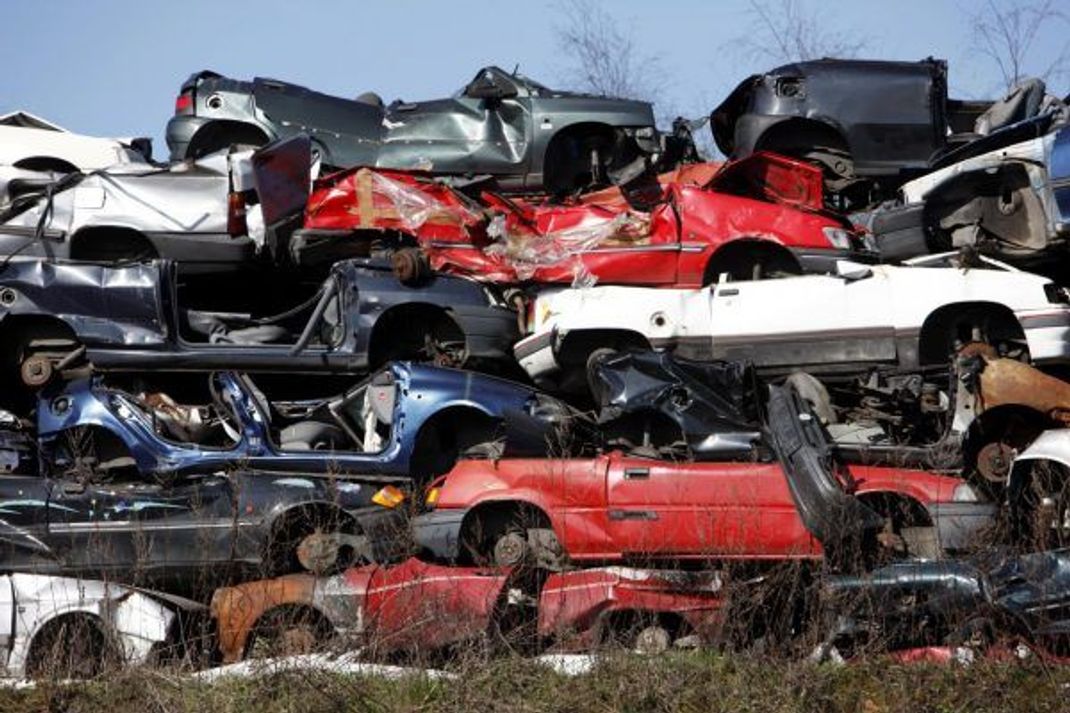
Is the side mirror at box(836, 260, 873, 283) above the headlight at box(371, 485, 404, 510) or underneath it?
above

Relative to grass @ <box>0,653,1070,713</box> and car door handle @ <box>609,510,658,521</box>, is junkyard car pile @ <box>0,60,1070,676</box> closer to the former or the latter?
car door handle @ <box>609,510,658,521</box>

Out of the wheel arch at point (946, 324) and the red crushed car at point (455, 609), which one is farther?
the wheel arch at point (946, 324)

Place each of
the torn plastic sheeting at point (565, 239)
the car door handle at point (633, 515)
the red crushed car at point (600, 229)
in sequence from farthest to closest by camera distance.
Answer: the torn plastic sheeting at point (565, 239), the red crushed car at point (600, 229), the car door handle at point (633, 515)

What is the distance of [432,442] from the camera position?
11.4 metres

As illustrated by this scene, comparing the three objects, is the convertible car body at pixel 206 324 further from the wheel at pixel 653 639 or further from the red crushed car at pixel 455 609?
the wheel at pixel 653 639

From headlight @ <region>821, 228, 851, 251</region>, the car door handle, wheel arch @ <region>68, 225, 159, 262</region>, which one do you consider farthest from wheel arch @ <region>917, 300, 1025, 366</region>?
wheel arch @ <region>68, 225, 159, 262</region>

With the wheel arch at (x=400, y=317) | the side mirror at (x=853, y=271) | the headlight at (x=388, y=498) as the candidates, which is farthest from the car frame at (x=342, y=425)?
the side mirror at (x=853, y=271)

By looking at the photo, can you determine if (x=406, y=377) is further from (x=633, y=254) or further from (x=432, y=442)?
(x=633, y=254)

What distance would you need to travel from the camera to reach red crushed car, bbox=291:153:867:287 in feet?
42.9

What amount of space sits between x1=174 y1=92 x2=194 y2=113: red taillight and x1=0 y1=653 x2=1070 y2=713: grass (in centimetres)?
859

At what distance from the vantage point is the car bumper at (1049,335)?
1146cm

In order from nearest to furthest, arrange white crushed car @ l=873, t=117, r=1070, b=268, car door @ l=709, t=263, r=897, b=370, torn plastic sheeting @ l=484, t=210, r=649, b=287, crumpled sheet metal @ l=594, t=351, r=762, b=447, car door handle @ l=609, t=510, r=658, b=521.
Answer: car door handle @ l=609, t=510, r=658, b=521 → crumpled sheet metal @ l=594, t=351, r=762, b=447 → car door @ l=709, t=263, r=897, b=370 → white crushed car @ l=873, t=117, r=1070, b=268 → torn plastic sheeting @ l=484, t=210, r=649, b=287

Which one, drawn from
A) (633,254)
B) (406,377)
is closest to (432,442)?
(406,377)

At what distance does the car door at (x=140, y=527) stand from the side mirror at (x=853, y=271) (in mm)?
5068
